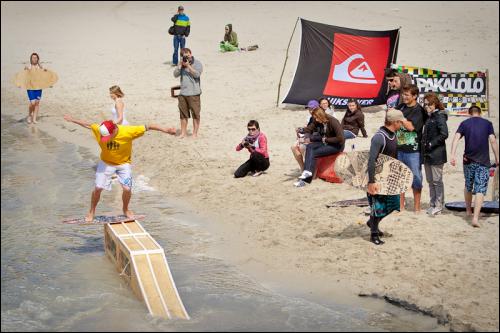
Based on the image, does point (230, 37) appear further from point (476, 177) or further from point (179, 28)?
point (476, 177)

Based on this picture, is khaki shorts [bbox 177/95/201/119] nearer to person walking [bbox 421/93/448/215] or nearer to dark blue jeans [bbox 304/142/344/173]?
dark blue jeans [bbox 304/142/344/173]

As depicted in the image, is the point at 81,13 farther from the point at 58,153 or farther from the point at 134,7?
the point at 58,153

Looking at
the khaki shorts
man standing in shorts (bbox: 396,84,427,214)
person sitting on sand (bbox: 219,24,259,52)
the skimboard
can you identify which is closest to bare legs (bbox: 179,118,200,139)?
the khaki shorts

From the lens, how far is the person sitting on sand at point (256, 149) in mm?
12508

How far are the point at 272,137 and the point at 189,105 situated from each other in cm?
178

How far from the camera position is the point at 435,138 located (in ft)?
31.8

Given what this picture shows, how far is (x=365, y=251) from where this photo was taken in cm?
909

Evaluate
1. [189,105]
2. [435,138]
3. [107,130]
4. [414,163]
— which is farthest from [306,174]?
[189,105]

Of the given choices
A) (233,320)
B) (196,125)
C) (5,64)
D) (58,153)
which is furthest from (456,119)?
(5,64)

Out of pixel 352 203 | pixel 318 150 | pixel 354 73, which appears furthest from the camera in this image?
pixel 354 73

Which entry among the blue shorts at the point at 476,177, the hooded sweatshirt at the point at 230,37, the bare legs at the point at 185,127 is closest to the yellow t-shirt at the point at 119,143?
the blue shorts at the point at 476,177

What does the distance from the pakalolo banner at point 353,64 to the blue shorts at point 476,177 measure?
23.9 ft

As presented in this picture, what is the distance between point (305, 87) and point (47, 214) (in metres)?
7.30

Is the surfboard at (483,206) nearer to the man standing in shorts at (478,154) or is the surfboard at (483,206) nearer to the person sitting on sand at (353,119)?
the man standing in shorts at (478,154)
